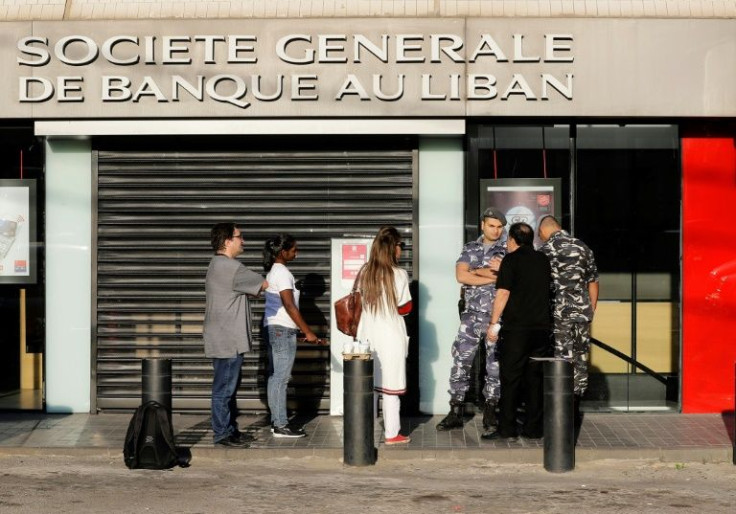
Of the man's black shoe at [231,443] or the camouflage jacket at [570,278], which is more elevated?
the camouflage jacket at [570,278]

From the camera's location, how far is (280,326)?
34.5 ft

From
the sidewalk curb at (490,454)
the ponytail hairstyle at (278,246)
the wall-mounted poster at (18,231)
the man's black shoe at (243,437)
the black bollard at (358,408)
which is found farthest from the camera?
the wall-mounted poster at (18,231)

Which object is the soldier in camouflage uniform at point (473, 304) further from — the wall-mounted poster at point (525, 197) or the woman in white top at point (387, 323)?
the wall-mounted poster at point (525, 197)

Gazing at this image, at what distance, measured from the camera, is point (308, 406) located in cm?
1207

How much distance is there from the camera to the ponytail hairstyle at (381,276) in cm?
1021

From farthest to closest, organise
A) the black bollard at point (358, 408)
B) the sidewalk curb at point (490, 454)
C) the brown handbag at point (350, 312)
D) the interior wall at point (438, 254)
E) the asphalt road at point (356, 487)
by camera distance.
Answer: the interior wall at point (438, 254) < the brown handbag at point (350, 312) < the sidewalk curb at point (490, 454) < the black bollard at point (358, 408) < the asphalt road at point (356, 487)

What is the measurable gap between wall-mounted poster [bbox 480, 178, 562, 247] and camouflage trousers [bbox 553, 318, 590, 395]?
1.51m

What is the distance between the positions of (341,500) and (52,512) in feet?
6.26

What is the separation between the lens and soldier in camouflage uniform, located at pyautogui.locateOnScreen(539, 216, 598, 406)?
35.4ft

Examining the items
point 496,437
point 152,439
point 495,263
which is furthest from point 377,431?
point 152,439

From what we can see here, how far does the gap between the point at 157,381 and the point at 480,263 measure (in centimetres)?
315

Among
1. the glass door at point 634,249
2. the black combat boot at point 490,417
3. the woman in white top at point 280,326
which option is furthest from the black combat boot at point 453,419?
the glass door at point 634,249

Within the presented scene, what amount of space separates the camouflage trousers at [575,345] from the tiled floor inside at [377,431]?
52cm

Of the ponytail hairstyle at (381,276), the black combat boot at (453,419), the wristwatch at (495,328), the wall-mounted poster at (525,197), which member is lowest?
the black combat boot at (453,419)
